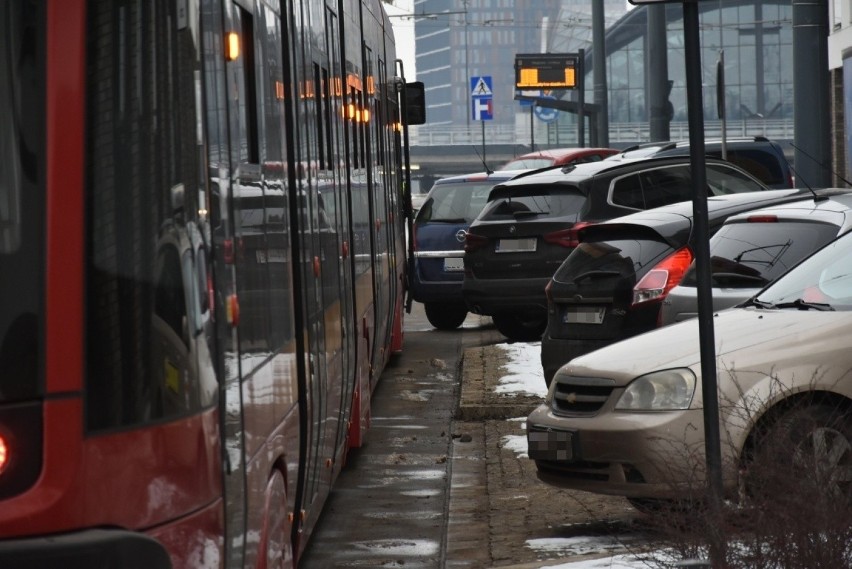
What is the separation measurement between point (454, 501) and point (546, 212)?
7515 mm

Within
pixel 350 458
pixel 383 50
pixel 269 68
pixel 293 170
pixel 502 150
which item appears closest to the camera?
pixel 269 68

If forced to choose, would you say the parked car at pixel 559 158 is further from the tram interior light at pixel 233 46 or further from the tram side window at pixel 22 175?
the tram side window at pixel 22 175

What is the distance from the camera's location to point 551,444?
8031mm

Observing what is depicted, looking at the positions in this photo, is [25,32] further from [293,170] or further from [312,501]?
[312,501]

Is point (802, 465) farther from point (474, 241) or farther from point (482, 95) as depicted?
point (482, 95)

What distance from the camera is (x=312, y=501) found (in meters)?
7.39

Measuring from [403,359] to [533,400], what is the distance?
15.3 feet

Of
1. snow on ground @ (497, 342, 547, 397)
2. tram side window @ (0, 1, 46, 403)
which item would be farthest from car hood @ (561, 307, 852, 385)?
snow on ground @ (497, 342, 547, 397)

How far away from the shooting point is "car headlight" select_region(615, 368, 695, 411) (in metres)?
7.62

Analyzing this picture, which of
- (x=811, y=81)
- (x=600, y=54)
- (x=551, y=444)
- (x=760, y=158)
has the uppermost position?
(x=600, y=54)

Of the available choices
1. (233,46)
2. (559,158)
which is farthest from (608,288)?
(559,158)

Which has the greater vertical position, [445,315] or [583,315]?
[583,315]

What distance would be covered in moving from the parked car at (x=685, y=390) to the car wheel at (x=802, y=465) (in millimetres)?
917

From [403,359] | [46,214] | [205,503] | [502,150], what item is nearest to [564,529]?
[205,503]
